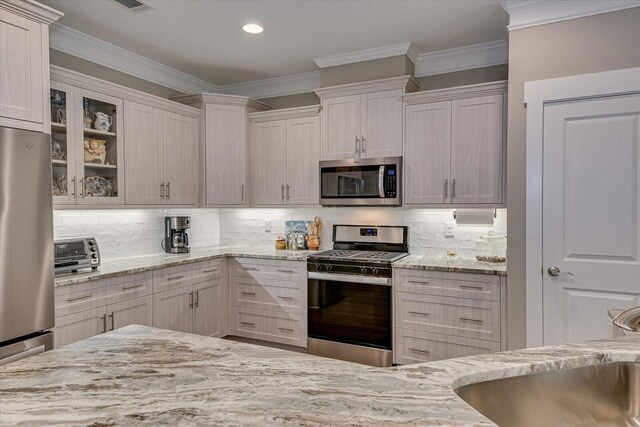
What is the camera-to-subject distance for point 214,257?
3748mm

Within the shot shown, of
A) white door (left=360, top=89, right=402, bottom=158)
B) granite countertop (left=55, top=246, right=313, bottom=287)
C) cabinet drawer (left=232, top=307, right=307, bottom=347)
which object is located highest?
white door (left=360, top=89, right=402, bottom=158)

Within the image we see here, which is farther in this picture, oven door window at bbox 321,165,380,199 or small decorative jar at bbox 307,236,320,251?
small decorative jar at bbox 307,236,320,251

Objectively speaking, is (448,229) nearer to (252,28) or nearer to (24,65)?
(252,28)

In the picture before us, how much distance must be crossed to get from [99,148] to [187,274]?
1.22 m

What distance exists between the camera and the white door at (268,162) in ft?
13.0

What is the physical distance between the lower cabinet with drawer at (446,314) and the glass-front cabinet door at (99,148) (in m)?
2.34

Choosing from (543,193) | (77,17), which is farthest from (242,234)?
(543,193)

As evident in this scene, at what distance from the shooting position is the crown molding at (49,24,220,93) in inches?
122

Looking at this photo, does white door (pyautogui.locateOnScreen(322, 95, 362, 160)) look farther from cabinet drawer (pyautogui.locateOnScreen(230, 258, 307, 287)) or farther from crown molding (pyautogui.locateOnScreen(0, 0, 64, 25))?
crown molding (pyautogui.locateOnScreen(0, 0, 64, 25))

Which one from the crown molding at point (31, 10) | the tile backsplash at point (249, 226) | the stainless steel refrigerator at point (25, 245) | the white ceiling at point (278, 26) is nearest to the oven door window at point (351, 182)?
the tile backsplash at point (249, 226)

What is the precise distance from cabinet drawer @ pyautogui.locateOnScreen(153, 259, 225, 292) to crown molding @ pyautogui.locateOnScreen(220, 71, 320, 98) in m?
1.89

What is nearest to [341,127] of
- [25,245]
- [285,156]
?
[285,156]

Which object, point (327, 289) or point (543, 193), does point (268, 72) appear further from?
point (543, 193)

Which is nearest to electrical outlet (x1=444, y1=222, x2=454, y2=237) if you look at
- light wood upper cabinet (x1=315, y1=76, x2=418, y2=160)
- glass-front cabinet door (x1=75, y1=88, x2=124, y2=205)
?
light wood upper cabinet (x1=315, y1=76, x2=418, y2=160)
